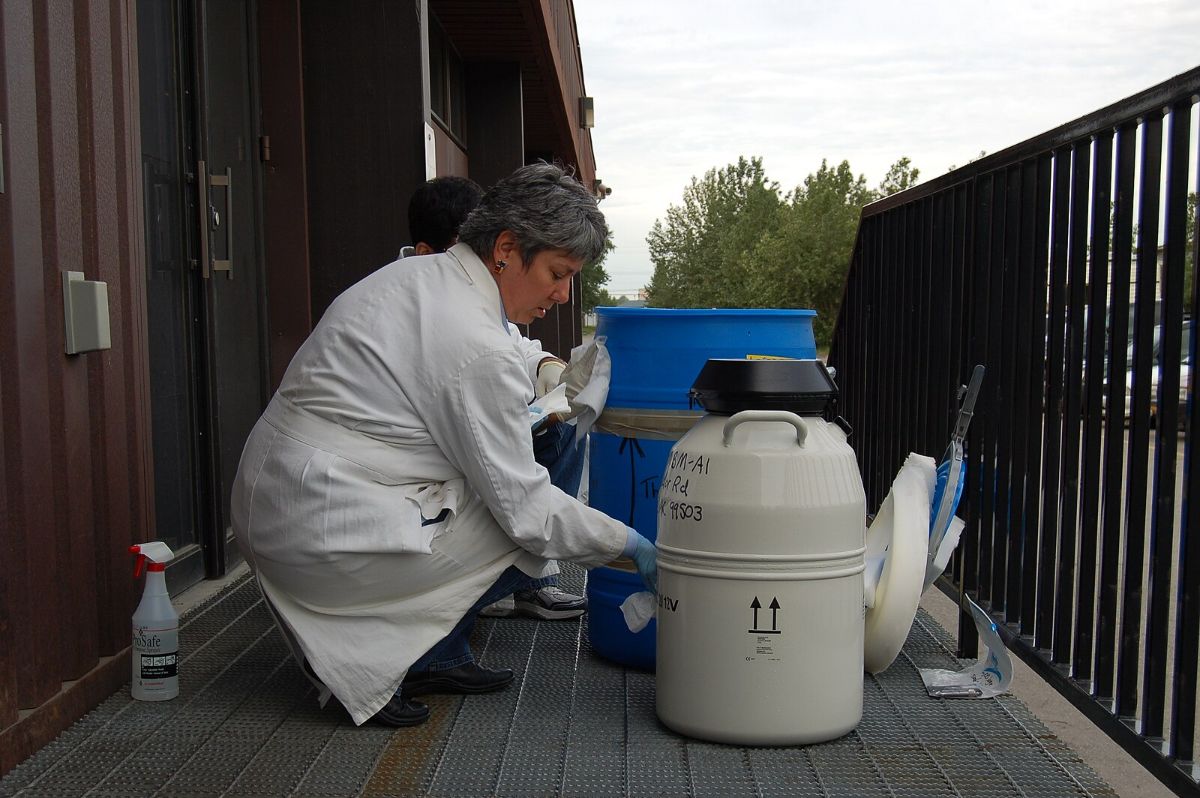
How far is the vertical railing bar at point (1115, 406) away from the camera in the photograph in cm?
252

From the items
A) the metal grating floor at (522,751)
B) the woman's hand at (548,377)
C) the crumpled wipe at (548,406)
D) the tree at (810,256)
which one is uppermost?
the tree at (810,256)

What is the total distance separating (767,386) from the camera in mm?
2705

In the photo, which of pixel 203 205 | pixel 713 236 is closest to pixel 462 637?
pixel 203 205

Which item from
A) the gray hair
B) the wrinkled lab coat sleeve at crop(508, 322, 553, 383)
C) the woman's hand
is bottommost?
the woman's hand

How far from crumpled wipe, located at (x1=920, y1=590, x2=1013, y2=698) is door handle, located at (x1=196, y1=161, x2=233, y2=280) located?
9.66 feet

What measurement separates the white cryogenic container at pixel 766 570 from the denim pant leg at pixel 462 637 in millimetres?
484

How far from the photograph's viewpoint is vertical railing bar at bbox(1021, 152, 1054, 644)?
9.84 ft

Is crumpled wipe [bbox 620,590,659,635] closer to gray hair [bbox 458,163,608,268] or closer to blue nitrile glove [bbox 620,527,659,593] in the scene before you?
blue nitrile glove [bbox 620,527,659,593]

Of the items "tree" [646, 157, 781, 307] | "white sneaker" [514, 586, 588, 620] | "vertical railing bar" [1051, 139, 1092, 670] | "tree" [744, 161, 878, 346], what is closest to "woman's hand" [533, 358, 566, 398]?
"white sneaker" [514, 586, 588, 620]

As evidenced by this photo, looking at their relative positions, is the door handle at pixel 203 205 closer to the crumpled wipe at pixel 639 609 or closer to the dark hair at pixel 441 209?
the dark hair at pixel 441 209

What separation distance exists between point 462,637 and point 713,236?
2440 inches

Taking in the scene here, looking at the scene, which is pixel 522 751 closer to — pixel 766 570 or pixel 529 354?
pixel 766 570

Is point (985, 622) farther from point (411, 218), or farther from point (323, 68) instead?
point (323, 68)

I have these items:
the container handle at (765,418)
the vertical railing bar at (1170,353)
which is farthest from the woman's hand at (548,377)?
the vertical railing bar at (1170,353)
